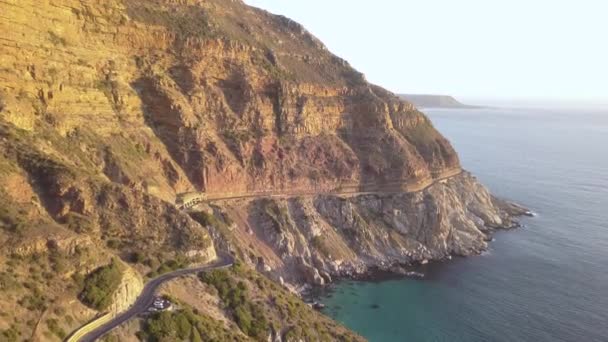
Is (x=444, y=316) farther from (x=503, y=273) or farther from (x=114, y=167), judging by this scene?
(x=114, y=167)

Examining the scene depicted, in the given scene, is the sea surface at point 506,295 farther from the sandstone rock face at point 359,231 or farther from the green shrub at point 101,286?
the green shrub at point 101,286

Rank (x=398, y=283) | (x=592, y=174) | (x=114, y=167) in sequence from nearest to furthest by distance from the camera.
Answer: (x=114, y=167), (x=398, y=283), (x=592, y=174)

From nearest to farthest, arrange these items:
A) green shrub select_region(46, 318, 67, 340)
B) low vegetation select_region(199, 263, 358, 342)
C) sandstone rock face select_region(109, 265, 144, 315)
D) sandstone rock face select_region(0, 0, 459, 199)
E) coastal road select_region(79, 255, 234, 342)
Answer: green shrub select_region(46, 318, 67, 340), coastal road select_region(79, 255, 234, 342), sandstone rock face select_region(109, 265, 144, 315), low vegetation select_region(199, 263, 358, 342), sandstone rock face select_region(0, 0, 459, 199)

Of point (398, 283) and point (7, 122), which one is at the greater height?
point (7, 122)

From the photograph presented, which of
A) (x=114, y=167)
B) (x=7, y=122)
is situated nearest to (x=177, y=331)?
(x=7, y=122)

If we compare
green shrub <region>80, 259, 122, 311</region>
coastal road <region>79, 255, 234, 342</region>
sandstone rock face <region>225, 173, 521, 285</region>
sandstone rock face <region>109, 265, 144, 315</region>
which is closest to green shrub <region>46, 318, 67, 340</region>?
coastal road <region>79, 255, 234, 342</region>

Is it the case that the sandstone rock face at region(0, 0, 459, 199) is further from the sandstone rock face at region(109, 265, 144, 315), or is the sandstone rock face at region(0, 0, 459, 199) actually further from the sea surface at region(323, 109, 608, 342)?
the sea surface at region(323, 109, 608, 342)
